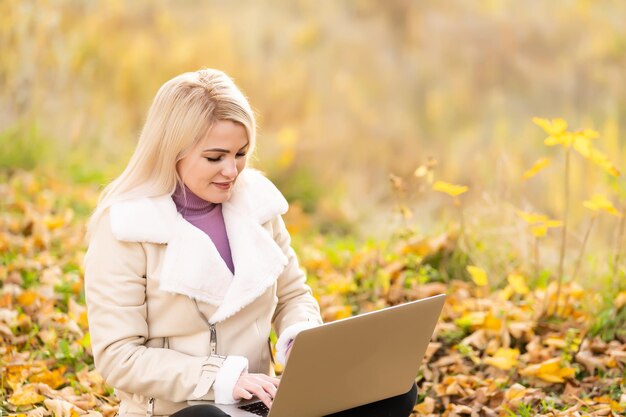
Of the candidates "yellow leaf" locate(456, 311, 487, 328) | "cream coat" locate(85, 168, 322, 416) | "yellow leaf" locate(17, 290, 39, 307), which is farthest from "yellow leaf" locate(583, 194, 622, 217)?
"yellow leaf" locate(17, 290, 39, 307)

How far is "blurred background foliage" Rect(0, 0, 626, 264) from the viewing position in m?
6.03

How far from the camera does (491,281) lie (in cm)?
416

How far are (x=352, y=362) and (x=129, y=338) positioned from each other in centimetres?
55

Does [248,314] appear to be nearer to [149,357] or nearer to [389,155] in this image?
[149,357]

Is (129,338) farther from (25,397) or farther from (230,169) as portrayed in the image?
(25,397)

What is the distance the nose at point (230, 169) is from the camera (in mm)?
2523

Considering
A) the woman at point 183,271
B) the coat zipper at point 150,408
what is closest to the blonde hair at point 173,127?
the woman at point 183,271

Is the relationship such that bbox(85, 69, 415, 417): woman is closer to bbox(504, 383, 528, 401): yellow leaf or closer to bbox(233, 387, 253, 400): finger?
bbox(233, 387, 253, 400): finger

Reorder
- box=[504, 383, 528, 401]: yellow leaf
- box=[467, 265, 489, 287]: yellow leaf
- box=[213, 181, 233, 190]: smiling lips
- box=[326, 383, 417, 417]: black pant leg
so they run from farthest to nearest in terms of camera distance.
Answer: box=[467, 265, 489, 287]: yellow leaf → box=[504, 383, 528, 401]: yellow leaf → box=[213, 181, 233, 190]: smiling lips → box=[326, 383, 417, 417]: black pant leg

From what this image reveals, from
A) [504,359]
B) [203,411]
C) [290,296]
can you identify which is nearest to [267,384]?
[203,411]

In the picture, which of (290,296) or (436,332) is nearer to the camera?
(290,296)

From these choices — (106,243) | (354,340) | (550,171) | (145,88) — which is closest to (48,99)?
(145,88)

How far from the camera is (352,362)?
7.51 feet

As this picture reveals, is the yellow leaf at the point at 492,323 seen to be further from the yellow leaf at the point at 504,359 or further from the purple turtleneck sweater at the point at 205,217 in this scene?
the purple turtleneck sweater at the point at 205,217
